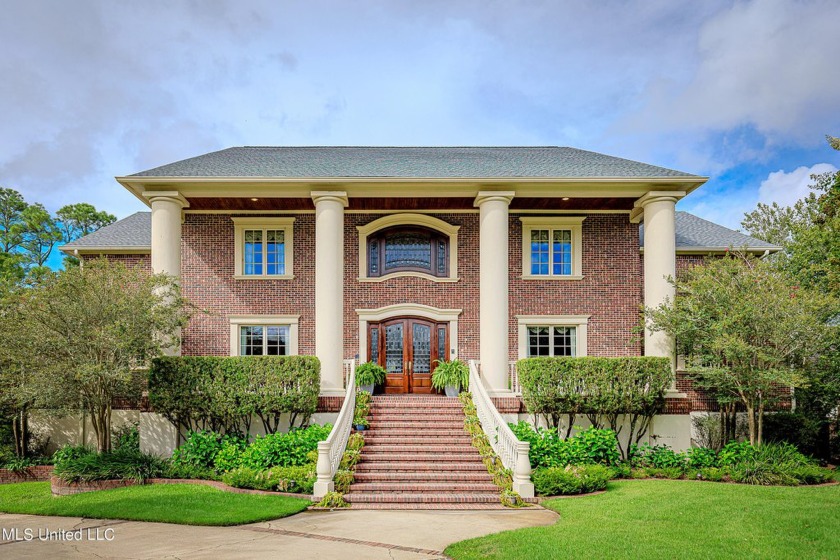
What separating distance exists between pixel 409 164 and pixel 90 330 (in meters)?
9.75

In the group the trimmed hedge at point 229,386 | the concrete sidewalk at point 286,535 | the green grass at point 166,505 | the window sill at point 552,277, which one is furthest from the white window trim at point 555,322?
the green grass at point 166,505

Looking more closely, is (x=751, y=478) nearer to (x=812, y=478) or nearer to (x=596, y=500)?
(x=812, y=478)

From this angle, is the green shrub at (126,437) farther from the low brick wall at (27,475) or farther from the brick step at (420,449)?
the brick step at (420,449)

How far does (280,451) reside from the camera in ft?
45.8

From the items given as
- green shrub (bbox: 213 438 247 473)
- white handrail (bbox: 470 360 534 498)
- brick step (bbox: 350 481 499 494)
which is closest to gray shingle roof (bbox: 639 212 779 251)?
white handrail (bbox: 470 360 534 498)

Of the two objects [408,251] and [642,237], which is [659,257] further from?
[408,251]

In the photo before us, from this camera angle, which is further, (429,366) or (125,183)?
(429,366)

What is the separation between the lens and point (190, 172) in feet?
57.3

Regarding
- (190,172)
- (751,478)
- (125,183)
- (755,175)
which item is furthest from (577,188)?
(755,175)

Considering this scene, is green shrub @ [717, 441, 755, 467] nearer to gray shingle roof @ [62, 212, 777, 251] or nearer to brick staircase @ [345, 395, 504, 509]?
brick staircase @ [345, 395, 504, 509]

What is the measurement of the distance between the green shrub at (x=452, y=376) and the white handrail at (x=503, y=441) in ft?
2.44

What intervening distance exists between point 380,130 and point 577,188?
618 inches

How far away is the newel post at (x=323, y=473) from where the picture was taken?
1203 centimetres

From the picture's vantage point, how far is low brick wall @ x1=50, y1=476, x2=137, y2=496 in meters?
13.2
